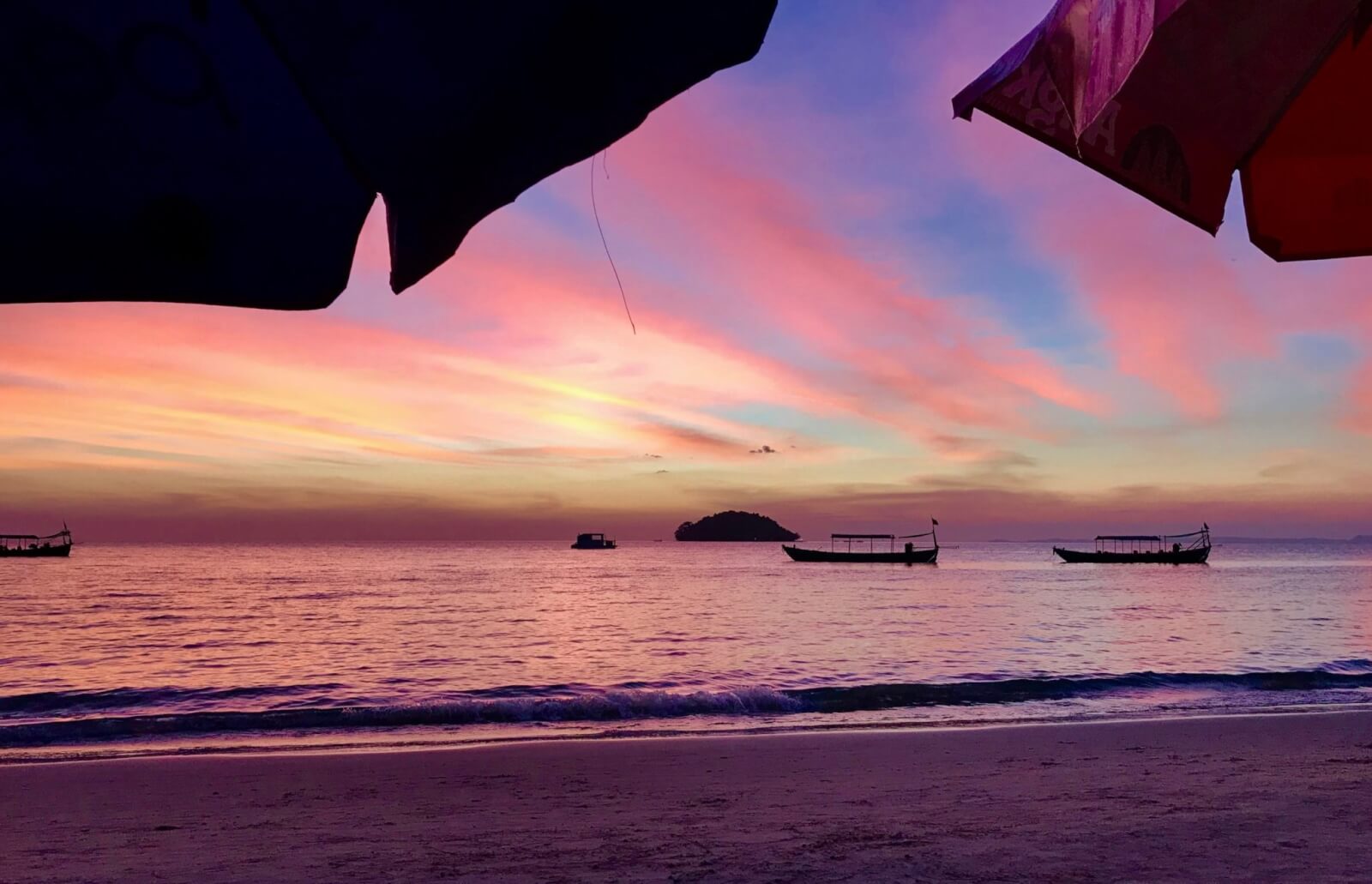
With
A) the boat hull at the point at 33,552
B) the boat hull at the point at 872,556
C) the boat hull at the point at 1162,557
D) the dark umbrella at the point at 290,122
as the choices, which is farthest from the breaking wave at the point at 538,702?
the boat hull at the point at 33,552

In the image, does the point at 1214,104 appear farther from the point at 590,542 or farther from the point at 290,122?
the point at 590,542

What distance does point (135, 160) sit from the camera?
1341mm

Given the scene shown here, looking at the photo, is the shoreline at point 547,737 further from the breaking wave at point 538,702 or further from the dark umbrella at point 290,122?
the dark umbrella at point 290,122

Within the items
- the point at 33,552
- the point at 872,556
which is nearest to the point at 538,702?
the point at 872,556

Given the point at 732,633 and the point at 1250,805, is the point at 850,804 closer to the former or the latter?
the point at 1250,805

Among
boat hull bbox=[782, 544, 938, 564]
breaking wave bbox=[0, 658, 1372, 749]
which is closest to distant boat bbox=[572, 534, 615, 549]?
boat hull bbox=[782, 544, 938, 564]

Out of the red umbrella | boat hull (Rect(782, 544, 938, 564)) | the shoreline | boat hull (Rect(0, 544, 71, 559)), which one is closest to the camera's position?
the red umbrella

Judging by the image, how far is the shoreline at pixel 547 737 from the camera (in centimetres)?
1023

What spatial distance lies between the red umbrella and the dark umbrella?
1373 mm

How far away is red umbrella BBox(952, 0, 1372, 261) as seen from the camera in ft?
6.97

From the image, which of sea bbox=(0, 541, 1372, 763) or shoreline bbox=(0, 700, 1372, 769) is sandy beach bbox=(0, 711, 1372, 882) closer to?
shoreline bbox=(0, 700, 1372, 769)

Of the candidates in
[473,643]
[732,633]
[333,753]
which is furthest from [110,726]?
[732,633]

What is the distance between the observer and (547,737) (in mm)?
11484

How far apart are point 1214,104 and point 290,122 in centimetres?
231
